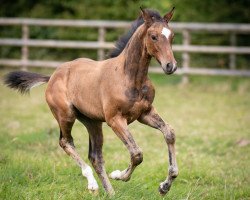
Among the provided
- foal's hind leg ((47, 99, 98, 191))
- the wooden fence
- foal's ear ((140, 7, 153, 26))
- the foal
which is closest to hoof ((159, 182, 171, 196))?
the foal

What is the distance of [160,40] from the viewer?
18.6ft

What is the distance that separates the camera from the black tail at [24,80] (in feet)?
24.4

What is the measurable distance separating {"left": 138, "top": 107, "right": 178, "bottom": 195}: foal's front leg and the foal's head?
2.18 ft

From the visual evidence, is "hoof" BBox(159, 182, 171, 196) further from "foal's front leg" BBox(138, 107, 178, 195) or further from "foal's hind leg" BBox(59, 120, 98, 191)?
"foal's hind leg" BBox(59, 120, 98, 191)

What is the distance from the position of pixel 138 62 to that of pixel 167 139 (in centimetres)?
84

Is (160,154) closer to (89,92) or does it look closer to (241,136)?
(241,136)

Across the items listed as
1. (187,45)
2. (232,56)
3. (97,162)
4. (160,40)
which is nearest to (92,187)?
(97,162)

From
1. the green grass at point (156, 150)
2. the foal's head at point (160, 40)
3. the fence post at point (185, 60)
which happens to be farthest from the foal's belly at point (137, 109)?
the fence post at point (185, 60)

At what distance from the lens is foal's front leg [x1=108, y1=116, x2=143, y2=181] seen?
5.81 metres

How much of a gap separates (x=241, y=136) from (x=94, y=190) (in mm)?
4967

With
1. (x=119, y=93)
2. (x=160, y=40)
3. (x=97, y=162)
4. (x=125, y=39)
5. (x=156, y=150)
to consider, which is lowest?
(x=156, y=150)

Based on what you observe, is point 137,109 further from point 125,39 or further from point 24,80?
point 24,80

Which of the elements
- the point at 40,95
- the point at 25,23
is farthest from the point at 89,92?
the point at 25,23

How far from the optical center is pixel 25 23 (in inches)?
715
